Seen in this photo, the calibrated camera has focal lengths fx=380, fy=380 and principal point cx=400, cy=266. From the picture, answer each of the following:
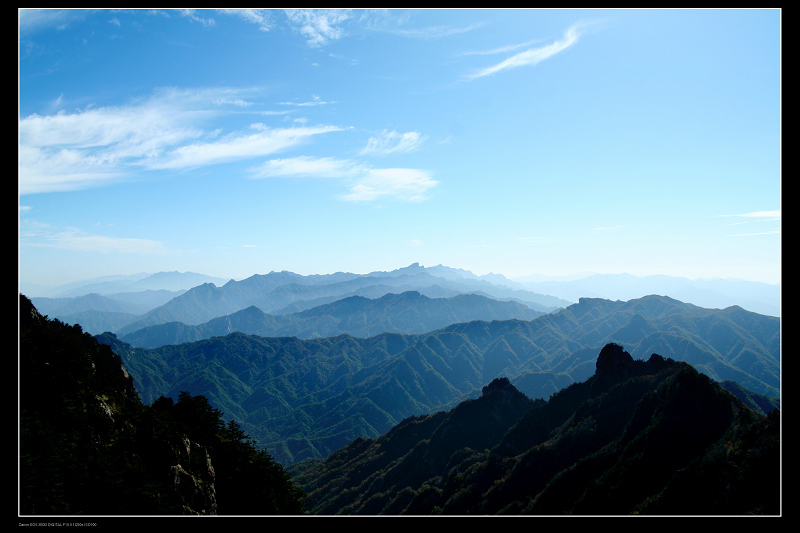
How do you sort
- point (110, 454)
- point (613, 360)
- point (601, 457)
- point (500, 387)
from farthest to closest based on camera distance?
point (500, 387), point (613, 360), point (601, 457), point (110, 454)

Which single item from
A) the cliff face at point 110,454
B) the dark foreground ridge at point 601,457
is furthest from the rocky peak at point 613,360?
the cliff face at point 110,454

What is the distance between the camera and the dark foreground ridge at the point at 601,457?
1755 centimetres

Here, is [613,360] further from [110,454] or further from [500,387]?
[110,454]

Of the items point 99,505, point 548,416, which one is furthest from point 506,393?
point 99,505

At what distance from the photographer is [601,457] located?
31.4 metres

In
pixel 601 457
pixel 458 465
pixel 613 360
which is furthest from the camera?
pixel 458 465

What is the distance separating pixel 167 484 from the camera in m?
15.1

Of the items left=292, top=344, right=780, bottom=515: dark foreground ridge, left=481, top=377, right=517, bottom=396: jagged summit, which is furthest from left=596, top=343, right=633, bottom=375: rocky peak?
left=481, top=377, right=517, bottom=396: jagged summit

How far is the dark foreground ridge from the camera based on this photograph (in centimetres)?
1755

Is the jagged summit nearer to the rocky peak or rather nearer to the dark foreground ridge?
the dark foreground ridge

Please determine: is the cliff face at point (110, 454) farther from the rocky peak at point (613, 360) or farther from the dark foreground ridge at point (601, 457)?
the rocky peak at point (613, 360)

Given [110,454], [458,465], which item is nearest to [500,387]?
[458,465]
